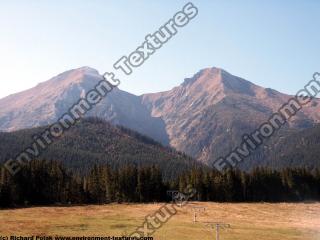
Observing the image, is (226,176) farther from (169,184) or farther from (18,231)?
(18,231)

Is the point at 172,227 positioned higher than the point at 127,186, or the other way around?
the point at 127,186

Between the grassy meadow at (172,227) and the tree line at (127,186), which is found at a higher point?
the tree line at (127,186)

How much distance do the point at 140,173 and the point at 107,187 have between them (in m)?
11.6

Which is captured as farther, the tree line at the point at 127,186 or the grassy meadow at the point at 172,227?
the tree line at the point at 127,186

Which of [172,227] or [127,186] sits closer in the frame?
[172,227]

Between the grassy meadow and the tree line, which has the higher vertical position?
the tree line

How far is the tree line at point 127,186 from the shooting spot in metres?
125

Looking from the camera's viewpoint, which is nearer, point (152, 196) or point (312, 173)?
point (152, 196)

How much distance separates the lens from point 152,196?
140 meters

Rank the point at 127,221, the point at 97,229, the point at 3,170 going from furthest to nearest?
the point at 3,170, the point at 127,221, the point at 97,229

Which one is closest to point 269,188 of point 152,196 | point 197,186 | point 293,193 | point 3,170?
point 293,193

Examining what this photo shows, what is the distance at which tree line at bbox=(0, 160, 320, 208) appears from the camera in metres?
125

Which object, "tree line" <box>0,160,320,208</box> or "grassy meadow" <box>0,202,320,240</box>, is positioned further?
"tree line" <box>0,160,320,208</box>

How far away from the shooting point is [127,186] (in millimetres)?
A: 138750
